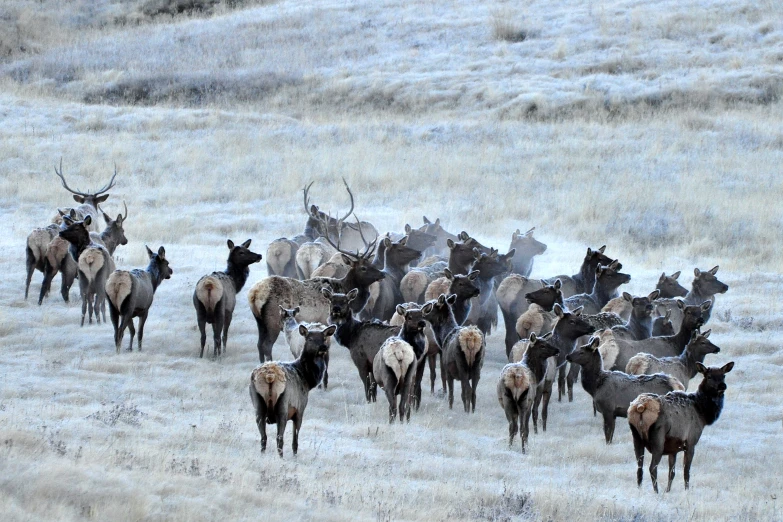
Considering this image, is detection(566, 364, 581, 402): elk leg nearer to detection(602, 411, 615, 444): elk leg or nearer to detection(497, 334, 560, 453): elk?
detection(602, 411, 615, 444): elk leg

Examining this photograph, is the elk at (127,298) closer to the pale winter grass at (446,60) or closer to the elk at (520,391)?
the elk at (520,391)

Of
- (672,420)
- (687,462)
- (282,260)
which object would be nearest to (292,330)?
(282,260)

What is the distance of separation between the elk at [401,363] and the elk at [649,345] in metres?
2.17

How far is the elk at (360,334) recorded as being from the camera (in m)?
12.0

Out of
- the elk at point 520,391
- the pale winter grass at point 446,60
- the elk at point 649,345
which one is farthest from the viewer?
the pale winter grass at point 446,60

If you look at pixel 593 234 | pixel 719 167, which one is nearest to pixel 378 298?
pixel 593 234

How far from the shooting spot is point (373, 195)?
Answer: 83.6 feet

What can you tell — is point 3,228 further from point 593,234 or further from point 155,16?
point 155,16

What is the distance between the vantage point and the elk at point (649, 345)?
1165 cm

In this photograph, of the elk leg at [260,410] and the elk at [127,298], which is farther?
the elk at [127,298]

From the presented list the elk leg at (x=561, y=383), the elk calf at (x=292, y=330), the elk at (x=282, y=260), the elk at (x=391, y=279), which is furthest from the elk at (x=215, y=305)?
the elk leg at (x=561, y=383)

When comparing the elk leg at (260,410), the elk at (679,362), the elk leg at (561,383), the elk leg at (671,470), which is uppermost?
the elk at (679,362)

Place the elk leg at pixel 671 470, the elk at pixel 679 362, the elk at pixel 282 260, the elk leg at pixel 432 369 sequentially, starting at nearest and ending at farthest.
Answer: the elk leg at pixel 671 470 < the elk at pixel 679 362 < the elk leg at pixel 432 369 < the elk at pixel 282 260

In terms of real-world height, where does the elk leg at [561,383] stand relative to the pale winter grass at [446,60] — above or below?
below
